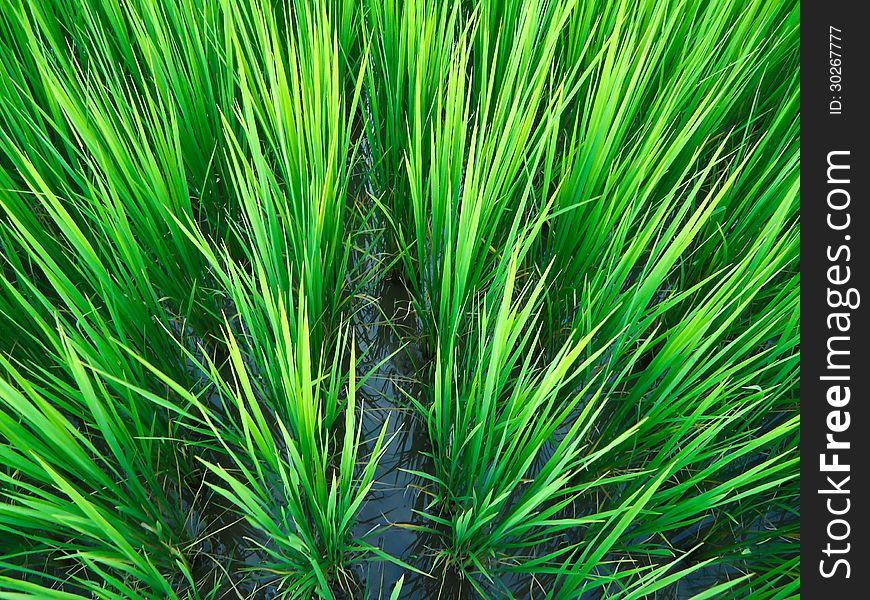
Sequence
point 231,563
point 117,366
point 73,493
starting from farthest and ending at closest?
point 231,563, point 117,366, point 73,493

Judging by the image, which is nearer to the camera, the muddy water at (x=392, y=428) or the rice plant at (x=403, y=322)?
the rice plant at (x=403, y=322)

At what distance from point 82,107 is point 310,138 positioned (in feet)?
1.16

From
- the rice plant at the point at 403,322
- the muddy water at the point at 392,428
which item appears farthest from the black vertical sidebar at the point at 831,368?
the muddy water at the point at 392,428

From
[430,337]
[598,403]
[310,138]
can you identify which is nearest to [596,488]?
[598,403]

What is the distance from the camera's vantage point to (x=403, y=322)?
0.99m

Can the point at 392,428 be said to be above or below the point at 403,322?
below

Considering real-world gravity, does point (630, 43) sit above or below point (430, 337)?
above

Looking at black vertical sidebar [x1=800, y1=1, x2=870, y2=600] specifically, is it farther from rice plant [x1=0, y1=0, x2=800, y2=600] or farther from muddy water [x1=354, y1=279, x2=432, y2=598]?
muddy water [x1=354, y1=279, x2=432, y2=598]

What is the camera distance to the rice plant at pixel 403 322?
0.65m

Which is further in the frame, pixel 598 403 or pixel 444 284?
pixel 598 403

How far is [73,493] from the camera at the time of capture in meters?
0.53

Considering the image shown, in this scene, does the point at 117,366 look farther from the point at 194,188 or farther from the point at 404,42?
the point at 404,42

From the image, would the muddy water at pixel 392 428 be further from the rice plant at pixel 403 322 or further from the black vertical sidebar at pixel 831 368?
the black vertical sidebar at pixel 831 368

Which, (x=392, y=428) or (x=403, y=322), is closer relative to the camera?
(x=392, y=428)
